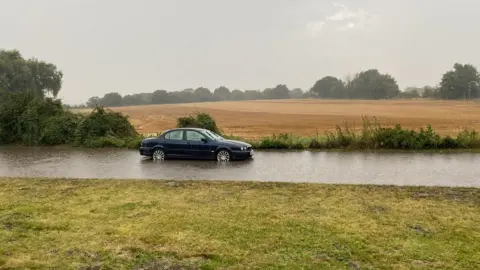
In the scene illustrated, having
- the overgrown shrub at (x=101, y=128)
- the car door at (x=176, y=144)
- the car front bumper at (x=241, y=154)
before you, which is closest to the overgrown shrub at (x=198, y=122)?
the overgrown shrub at (x=101, y=128)

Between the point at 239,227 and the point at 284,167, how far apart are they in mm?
8050

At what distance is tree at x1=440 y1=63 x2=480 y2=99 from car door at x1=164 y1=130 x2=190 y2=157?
99468 mm

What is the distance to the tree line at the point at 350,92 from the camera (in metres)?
102

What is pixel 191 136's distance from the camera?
1825 cm

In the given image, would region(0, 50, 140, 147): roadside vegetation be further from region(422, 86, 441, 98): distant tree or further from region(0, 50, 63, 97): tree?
region(422, 86, 441, 98): distant tree

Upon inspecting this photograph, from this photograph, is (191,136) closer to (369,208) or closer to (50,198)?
(50,198)

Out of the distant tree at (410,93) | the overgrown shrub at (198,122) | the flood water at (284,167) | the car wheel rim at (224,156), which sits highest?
the distant tree at (410,93)

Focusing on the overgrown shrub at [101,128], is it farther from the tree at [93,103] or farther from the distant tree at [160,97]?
the distant tree at [160,97]

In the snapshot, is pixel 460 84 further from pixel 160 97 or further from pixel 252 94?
pixel 160 97

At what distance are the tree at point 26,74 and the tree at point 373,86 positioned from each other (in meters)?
82.8

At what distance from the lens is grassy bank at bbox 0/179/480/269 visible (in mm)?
6406

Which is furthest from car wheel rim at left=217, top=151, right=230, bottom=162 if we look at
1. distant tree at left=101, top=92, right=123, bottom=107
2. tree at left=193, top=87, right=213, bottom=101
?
tree at left=193, top=87, right=213, bottom=101

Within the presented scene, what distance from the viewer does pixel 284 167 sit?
15.9m

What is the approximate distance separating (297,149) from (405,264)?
1455cm
